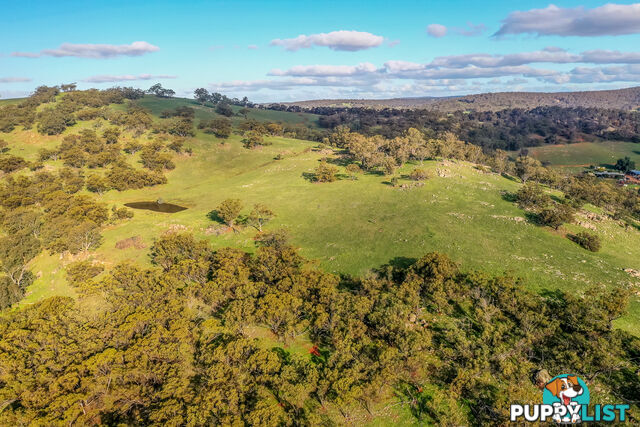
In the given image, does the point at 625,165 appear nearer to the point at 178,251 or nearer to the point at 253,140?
the point at 253,140

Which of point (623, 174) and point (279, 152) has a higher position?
point (279, 152)

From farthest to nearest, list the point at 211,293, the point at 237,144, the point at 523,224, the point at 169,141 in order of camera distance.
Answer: the point at 237,144 → the point at 169,141 → the point at 523,224 → the point at 211,293

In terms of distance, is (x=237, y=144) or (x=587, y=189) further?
(x=237, y=144)

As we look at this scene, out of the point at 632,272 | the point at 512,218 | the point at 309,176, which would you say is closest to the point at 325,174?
the point at 309,176

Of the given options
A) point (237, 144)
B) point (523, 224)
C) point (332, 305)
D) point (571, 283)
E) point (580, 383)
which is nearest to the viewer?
point (580, 383)

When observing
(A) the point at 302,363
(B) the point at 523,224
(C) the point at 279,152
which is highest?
(C) the point at 279,152

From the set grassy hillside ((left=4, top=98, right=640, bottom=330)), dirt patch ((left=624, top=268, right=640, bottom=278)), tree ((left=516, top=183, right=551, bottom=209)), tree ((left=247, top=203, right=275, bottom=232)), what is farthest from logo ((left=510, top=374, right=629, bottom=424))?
tree ((left=247, top=203, right=275, bottom=232))

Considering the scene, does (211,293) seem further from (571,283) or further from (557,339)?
(571,283)

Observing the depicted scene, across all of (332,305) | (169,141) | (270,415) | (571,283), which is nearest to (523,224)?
(571,283)
